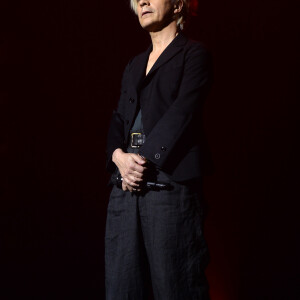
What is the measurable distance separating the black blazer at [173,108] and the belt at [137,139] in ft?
0.10

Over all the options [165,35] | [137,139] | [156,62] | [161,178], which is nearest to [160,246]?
[161,178]

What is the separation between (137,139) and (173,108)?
174mm

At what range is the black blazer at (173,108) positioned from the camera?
1061 mm

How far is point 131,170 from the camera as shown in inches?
41.5

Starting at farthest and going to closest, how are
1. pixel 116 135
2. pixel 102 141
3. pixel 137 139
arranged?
pixel 102 141 → pixel 116 135 → pixel 137 139

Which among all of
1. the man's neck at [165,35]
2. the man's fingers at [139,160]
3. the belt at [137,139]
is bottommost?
the man's fingers at [139,160]

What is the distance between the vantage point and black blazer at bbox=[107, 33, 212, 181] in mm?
1061

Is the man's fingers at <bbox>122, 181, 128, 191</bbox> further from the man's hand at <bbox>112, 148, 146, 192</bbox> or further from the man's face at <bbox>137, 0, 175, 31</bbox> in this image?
the man's face at <bbox>137, 0, 175, 31</bbox>

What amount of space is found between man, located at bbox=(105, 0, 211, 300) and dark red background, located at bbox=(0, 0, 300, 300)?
1.50 ft

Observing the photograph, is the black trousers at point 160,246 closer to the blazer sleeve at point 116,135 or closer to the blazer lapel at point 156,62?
the blazer sleeve at point 116,135

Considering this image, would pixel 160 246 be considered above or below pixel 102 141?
below

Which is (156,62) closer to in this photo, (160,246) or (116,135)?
(116,135)

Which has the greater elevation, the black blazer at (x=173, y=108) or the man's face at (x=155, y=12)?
the man's face at (x=155, y=12)

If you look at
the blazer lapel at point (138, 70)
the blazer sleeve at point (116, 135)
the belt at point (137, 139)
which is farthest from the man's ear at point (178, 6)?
the belt at point (137, 139)
